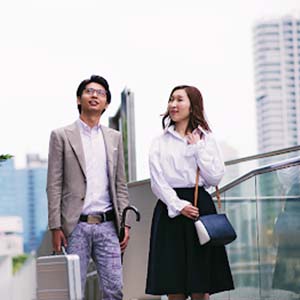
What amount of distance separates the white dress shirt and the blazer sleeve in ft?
0.36

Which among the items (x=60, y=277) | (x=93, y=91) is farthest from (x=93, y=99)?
(x=60, y=277)

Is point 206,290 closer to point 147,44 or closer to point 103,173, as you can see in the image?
point 103,173

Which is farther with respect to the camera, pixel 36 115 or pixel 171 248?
pixel 36 115

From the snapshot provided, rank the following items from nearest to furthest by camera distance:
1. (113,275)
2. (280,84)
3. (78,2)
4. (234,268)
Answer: (113,275) → (234,268) → (78,2) → (280,84)

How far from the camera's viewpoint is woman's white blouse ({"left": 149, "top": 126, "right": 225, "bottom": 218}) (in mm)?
4020

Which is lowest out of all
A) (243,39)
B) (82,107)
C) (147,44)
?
(82,107)

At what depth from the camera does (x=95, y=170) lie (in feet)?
13.3

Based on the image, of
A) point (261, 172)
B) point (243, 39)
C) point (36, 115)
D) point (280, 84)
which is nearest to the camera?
point (261, 172)

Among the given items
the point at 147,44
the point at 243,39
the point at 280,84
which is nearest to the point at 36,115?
the point at 147,44

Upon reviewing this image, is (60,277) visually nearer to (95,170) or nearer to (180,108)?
(95,170)

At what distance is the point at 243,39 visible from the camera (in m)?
37.6

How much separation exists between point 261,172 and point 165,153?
0.79m

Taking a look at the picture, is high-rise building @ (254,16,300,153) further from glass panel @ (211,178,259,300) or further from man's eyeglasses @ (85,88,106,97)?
man's eyeglasses @ (85,88,106,97)

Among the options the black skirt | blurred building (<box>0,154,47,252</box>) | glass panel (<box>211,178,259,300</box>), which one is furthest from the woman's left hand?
blurred building (<box>0,154,47,252</box>)
